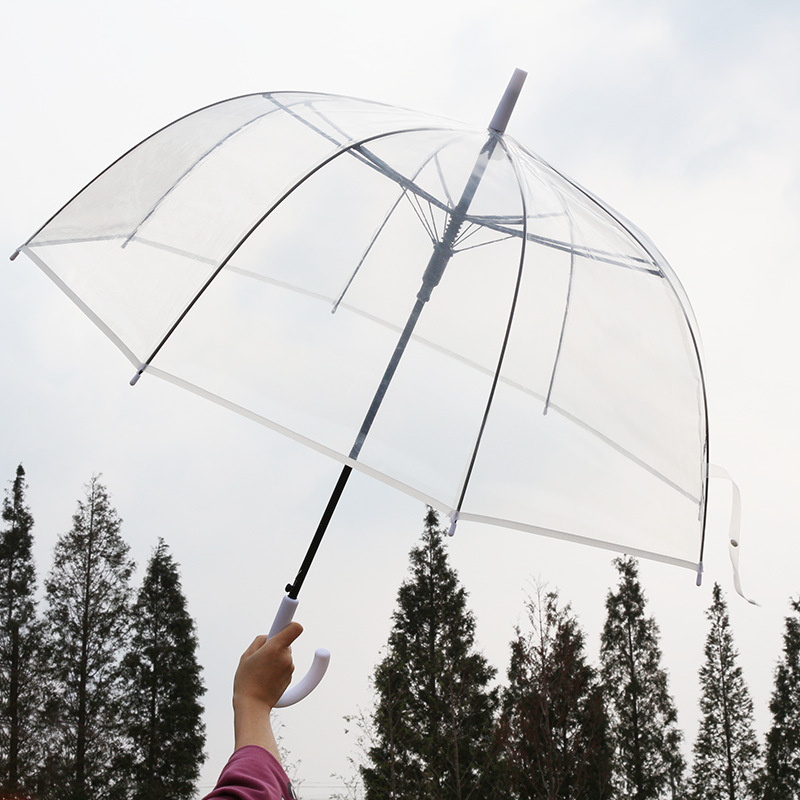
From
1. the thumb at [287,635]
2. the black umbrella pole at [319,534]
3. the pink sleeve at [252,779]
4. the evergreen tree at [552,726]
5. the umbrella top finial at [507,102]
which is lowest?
the pink sleeve at [252,779]

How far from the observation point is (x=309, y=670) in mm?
1806

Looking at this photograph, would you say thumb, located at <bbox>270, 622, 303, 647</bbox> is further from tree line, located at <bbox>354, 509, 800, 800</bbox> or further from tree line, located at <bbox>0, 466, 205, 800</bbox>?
tree line, located at <bbox>0, 466, 205, 800</bbox>

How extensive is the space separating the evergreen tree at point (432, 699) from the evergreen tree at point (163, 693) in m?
4.79

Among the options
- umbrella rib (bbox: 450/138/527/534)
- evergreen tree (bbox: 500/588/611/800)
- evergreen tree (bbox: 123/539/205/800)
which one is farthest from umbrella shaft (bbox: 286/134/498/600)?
evergreen tree (bbox: 123/539/205/800)

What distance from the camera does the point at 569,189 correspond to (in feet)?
A: 8.75

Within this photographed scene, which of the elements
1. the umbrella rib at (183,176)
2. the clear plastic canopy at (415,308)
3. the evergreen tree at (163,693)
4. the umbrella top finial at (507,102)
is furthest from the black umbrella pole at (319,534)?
the evergreen tree at (163,693)

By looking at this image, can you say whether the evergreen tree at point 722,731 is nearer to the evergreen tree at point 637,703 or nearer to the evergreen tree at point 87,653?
the evergreen tree at point 637,703

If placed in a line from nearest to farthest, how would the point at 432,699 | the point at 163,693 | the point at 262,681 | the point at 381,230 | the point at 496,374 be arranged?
1. the point at 262,681
2. the point at 496,374
3. the point at 381,230
4. the point at 432,699
5. the point at 163,693

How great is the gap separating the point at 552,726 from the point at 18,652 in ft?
43.2

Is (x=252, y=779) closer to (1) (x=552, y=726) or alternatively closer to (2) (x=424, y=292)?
(2) (x=424, y=292)

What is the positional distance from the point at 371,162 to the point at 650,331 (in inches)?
37.1

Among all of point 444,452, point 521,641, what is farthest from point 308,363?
point 521,641

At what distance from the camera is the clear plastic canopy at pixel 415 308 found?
7.28ft

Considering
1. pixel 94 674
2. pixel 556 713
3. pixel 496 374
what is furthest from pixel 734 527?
pixel 94 674
